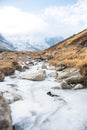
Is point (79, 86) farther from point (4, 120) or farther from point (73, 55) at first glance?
point (73, 55)

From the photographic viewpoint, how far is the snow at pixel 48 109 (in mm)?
15352

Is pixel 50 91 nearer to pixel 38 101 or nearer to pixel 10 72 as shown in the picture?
pixel 38 101

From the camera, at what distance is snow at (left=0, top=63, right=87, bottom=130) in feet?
50.4

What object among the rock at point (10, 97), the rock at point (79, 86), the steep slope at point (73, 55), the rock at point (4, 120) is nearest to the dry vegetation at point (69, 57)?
the steep slope at point (73, 55)

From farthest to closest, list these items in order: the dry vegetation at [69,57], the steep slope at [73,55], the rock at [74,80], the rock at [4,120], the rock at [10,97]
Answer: the steep slope at [73,55] → the dry vegetation at [69,57] → the rock at [74,80] → the rock at [10,97] → the rock at [4,120]

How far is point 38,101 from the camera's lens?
64.4 feet

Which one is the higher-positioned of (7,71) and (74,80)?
(7,71)

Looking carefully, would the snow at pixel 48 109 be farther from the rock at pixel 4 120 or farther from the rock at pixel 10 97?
the rock at pixel 4 120

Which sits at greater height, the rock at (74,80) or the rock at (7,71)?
the rock at (7,71)

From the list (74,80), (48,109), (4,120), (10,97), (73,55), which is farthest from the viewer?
(73,55)

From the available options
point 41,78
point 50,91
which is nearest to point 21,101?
point 50,91

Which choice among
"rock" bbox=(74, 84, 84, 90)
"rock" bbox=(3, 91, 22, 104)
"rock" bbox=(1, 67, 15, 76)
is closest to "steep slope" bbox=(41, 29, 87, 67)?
"rock" bbox=(74, 84, 84, 90)

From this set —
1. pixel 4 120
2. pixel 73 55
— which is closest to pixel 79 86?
pixel 4 120

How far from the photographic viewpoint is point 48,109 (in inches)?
698
